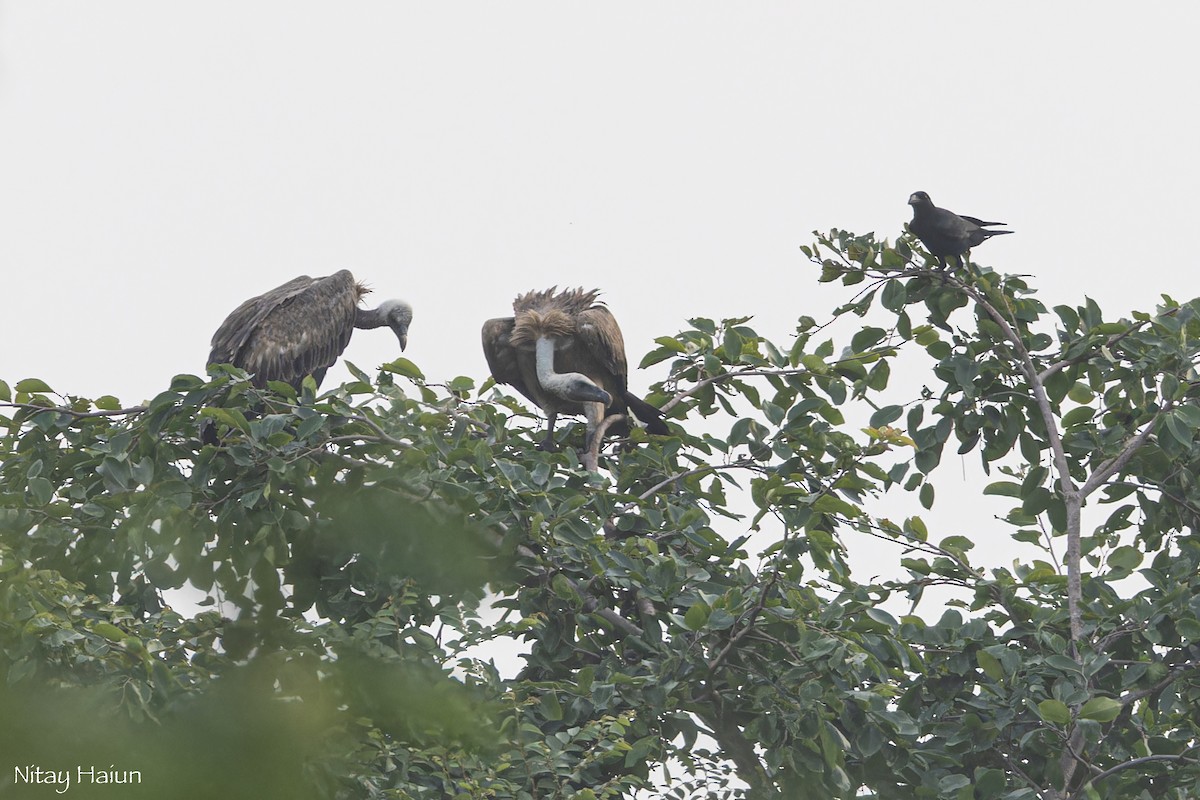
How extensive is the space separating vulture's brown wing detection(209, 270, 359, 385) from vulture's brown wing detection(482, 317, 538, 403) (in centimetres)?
134

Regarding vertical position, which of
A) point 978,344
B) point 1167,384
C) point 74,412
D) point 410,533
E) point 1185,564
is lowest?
point 410,533

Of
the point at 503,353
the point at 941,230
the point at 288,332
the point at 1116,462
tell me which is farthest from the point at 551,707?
the point at 288,332

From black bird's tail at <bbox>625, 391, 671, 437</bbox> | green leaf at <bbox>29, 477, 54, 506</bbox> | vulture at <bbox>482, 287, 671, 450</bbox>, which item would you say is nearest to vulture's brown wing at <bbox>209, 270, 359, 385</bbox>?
vulture at <bbox>482, 287, 671, 450</bbox>

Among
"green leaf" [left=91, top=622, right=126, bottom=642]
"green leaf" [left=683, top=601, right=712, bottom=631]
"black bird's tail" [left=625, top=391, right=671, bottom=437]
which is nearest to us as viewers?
"green leaf" [left=91, top=622, right=126, bottom=642]

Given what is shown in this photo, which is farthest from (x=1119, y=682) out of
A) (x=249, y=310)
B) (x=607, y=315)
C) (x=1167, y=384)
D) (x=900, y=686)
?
(x=249, y=310)

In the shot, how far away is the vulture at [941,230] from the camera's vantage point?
525 centimetres

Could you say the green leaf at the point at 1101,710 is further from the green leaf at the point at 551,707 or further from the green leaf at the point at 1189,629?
the green leaf at the point at 551,707

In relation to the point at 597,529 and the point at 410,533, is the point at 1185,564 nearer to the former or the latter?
the point at 597,529

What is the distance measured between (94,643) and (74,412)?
5.81 feet

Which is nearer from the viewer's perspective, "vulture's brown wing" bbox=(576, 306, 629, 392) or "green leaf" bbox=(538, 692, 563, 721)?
"green leaf" bbox=(538, 692, 563, 721)

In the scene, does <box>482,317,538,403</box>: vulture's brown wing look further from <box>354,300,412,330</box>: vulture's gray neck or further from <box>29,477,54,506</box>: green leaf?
<box>29,477,54,506</box>: green leaf

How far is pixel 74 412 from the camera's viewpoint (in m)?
4.99

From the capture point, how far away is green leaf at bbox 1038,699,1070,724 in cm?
409

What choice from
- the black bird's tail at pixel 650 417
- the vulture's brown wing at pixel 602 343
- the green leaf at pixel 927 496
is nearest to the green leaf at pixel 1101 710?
the green leaf at pixel 927 496
